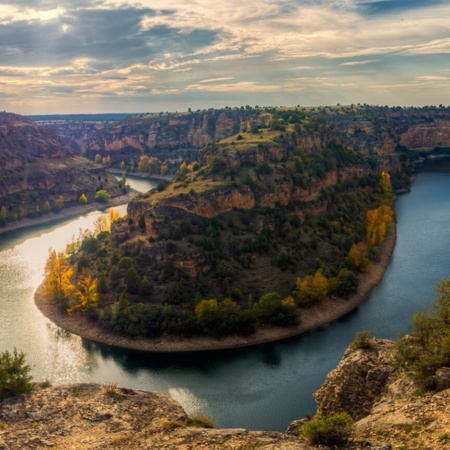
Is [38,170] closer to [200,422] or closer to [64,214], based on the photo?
[64,214]

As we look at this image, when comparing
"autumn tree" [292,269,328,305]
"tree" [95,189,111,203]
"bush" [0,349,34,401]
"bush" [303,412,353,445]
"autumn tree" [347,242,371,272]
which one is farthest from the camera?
"tree" [95,189,111,203]

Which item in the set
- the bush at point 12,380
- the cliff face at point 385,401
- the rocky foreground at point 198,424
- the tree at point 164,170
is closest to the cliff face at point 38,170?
the tree at point 164,170

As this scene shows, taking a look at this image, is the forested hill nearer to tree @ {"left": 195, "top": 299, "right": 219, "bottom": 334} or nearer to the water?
tree @ {"left": 195, "top": 299, "right": 219, "bottom": 334}

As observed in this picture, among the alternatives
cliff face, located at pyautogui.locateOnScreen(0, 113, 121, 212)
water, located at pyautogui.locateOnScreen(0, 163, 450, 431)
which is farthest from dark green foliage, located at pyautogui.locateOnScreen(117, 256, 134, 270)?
cliff face, located at pyautogui.locateOnScreen(0, 113, 121, 212)

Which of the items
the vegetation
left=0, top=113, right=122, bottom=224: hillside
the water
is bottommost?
the water

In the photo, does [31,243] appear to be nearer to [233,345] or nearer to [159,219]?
[159,219]

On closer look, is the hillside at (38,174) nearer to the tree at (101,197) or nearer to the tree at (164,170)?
the tree at (101,197)

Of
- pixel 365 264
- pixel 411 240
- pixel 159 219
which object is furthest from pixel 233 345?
pixel 411 240

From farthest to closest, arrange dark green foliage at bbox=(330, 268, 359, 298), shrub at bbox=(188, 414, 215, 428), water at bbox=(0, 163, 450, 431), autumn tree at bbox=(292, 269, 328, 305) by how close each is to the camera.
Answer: dark green foliage at bbox=(330, 268, 359, 298), autumn tree at bbox=(292, 269, 328, 305), water at bbox=(0, 163, 450, 431), shrub at bbox=(188, 414, 215, 428)
